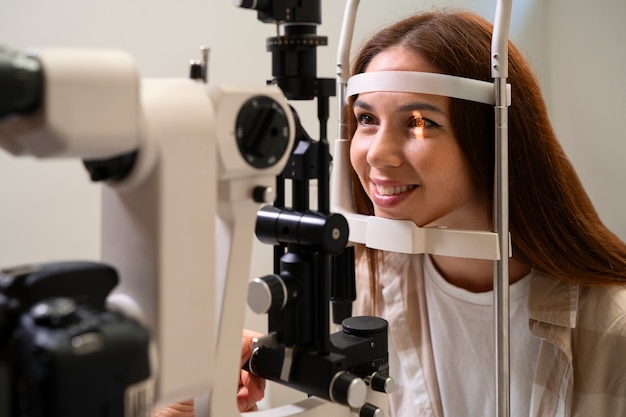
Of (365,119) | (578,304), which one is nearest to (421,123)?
(365,119)

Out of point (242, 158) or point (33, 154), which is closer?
point (33, 154)

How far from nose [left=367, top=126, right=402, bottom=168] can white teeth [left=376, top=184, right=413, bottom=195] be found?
0.12 feet

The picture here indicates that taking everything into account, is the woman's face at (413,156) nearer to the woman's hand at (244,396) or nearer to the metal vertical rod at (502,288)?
the metal vertical rod at (502,288)

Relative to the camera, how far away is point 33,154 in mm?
521

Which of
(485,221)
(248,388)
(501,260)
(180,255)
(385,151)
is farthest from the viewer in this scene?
(485,221)

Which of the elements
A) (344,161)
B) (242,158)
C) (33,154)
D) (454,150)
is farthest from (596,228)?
(33,154)

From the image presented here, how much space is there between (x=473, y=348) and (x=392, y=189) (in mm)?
380

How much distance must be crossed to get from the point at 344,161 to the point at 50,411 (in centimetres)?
90

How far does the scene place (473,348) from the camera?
135cm

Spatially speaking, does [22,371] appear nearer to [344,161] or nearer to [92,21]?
[344,161]

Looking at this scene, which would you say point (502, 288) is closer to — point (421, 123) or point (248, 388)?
point (421, 123)

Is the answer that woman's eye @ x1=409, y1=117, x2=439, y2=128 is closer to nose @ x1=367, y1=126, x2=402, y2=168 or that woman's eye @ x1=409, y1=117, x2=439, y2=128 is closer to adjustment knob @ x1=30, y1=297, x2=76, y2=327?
nose @ x1=367, y1=126, x2=402, y2=168

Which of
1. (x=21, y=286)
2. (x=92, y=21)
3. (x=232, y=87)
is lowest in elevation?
(x=21, y=286)

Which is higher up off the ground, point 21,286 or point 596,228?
point 21,286
